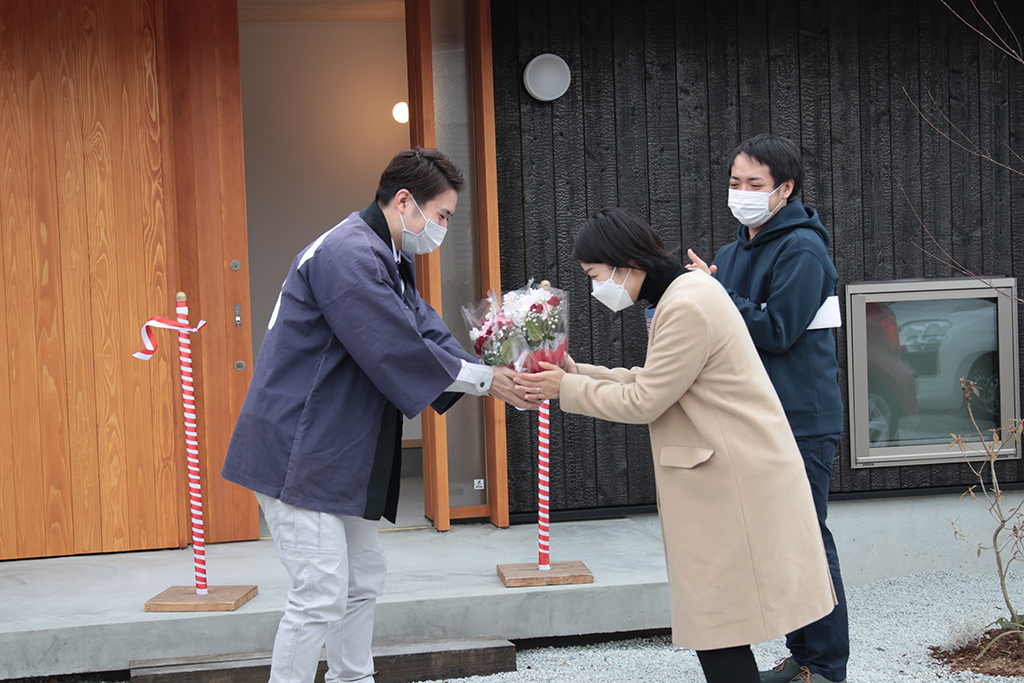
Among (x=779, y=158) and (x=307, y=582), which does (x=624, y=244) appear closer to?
(x=779, y=158)

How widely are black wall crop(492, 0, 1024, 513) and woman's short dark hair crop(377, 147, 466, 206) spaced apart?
2112 mm

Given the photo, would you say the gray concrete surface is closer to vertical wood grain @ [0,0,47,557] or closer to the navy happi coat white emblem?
vertical wood grain @ [0,0,47,557]

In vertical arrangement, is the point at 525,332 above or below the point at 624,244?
below

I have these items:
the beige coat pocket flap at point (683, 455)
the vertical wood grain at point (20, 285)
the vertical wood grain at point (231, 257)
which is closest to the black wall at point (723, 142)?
the vertical wood grain at point (231, 257)

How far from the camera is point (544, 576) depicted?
147 inches

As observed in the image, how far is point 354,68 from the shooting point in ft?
24.5

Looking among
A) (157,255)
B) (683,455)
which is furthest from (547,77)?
(683,455)

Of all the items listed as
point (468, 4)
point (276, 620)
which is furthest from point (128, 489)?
point (468, 4)

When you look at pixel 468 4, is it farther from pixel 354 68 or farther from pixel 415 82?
pixel 354 68

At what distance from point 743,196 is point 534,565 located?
1.87 meters

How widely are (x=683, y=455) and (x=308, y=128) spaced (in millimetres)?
5970

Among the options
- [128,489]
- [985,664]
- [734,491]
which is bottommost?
[985,664]

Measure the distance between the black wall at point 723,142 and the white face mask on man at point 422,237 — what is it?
2.04 metres

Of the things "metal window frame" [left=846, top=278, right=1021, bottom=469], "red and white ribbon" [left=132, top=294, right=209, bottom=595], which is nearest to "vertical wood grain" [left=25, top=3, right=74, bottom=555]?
"red and white ribbon" [left=132, top=294, right=209, bottom=595]
